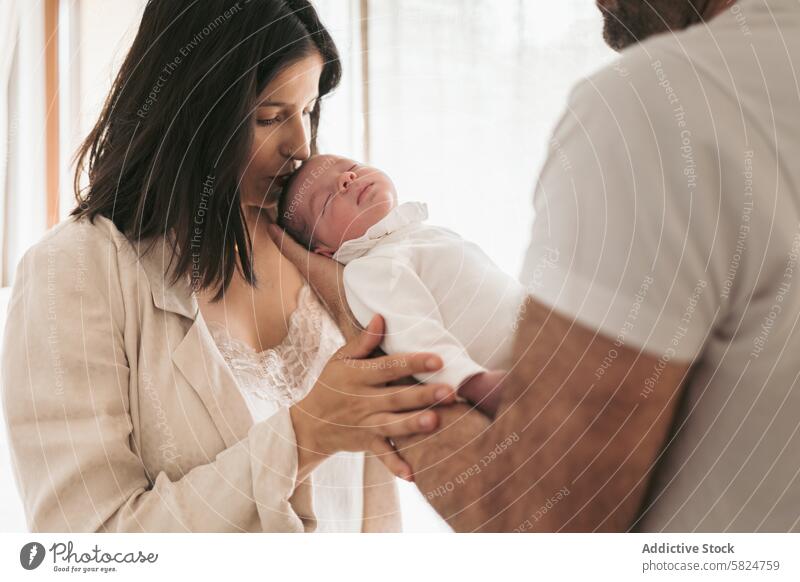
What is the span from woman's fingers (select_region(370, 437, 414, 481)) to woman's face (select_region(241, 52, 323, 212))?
0.77 feet

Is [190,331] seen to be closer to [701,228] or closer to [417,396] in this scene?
[417,396]

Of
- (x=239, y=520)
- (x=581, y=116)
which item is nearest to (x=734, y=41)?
(x=581, y=116)

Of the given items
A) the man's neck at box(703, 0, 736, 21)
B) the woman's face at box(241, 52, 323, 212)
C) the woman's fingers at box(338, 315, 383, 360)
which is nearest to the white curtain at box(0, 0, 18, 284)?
the woman's face at box(241, 52, 323, 212)

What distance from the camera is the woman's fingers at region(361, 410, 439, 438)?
1.86 ft

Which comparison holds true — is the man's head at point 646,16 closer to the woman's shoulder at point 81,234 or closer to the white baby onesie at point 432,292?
the white baby onesie at point 432,292

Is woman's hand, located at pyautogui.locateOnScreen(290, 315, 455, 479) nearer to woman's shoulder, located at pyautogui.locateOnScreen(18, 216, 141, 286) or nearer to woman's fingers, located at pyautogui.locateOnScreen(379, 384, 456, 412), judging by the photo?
woman's fingers, located at pyautogui.locateOnScreen(379, 384, 456, 412)

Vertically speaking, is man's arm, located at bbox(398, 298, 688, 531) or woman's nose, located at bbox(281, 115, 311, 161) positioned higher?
woman's nose, located at bbox(281, 115, 311, 161)

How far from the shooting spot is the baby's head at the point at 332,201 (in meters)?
0.60

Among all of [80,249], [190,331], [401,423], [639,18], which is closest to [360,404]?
[401,423]

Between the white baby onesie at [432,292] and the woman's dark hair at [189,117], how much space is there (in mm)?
104

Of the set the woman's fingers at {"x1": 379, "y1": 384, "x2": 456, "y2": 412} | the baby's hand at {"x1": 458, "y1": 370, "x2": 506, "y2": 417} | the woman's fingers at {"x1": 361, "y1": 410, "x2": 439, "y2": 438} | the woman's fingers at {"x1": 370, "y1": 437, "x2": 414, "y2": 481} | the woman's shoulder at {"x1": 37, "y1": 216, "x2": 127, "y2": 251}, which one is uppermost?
the woman's shoulder at {"x1": 37, "y1": 216, "x2": 127, "y2": 251}

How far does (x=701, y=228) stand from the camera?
0.44m

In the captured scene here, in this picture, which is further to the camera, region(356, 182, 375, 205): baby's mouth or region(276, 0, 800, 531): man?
region(356, 182, 375, 205): baby's mouth

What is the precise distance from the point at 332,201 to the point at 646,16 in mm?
296
